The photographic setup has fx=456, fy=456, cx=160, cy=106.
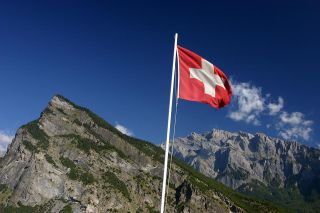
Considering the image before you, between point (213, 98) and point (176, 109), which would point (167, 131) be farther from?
point (213, 98)

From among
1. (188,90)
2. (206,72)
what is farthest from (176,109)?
(206,72)

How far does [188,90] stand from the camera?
87.6 ft

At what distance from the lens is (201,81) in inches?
→ 1085

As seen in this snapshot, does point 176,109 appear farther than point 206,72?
No

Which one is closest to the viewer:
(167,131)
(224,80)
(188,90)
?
(167,131)

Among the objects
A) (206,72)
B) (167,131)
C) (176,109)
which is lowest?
(167,131)

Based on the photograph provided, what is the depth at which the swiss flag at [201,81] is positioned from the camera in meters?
26.8

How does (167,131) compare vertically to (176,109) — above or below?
below

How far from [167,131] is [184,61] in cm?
474

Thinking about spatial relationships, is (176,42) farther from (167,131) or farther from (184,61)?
(167,131)

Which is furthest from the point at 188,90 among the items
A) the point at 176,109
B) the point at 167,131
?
the point at 167,131

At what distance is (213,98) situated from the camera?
27781 mm

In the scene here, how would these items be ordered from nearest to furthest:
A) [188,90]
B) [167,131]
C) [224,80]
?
[167,131]
[188,90]
[224,80]

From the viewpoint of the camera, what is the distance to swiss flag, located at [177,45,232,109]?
26.8 m
